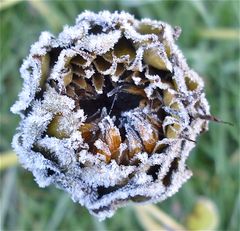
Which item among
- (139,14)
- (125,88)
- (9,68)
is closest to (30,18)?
(9,68)

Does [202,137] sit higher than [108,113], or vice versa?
[202,137]

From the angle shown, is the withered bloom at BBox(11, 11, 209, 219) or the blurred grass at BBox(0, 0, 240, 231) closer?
the withered bloom at BBox(11, 11, 209, 219)

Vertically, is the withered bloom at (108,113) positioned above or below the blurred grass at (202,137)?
below

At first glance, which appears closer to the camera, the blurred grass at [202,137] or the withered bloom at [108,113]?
the withered bloom at [108,113]

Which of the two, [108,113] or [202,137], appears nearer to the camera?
[108,113]

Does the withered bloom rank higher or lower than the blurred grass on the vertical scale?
lower
